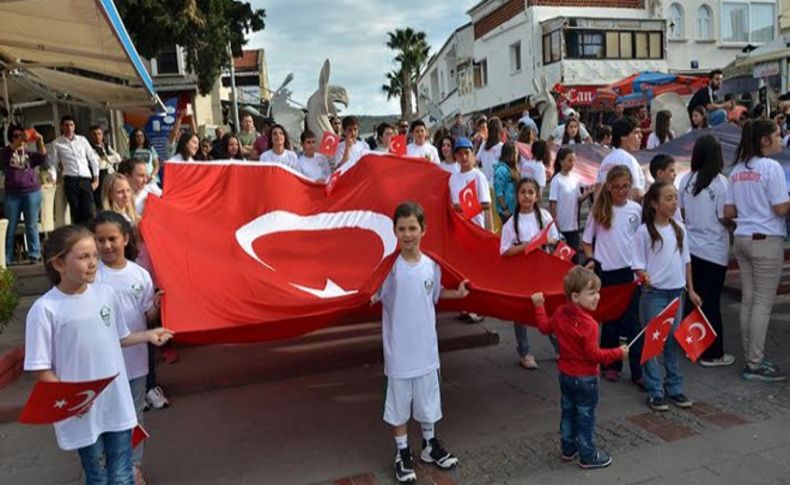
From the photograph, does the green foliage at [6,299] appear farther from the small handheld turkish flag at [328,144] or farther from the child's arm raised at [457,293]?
the child's arm raised at [457,293]

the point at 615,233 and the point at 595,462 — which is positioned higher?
the point at 615,233

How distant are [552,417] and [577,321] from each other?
1.26m

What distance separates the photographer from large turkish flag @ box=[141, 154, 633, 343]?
3.89 metres

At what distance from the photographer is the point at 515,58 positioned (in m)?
32.6

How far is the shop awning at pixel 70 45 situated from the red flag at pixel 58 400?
4763 mm

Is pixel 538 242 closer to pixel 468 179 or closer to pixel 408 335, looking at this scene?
pixel 408 335

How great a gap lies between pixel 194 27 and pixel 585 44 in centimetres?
1947

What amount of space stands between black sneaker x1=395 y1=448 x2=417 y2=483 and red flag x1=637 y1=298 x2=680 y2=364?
1.59 metres

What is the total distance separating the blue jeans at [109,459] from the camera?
3133 millimetres

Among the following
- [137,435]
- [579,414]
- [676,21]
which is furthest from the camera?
[676,21]

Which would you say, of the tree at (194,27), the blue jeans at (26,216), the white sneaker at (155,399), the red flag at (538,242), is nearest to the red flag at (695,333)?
the red flag at (538,242)

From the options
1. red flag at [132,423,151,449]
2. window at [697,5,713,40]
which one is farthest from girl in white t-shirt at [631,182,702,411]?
window at [697,5,713,40]

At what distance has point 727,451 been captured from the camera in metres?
4.09

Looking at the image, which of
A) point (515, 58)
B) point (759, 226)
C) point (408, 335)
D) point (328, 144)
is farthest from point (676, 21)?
point (408, 335)
